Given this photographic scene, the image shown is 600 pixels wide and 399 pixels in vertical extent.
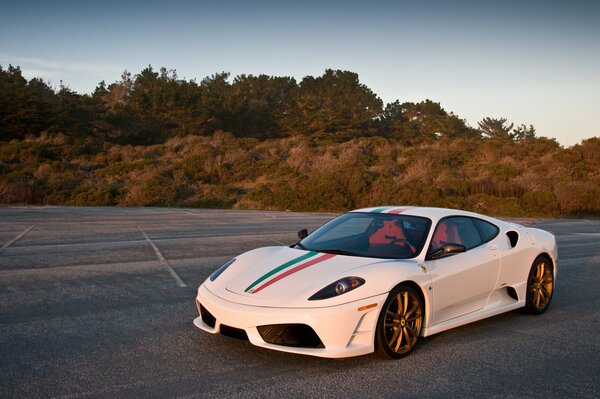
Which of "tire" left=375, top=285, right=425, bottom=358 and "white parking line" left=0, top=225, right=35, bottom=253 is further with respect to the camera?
"white parking line" left=0, top=225, right=35, bottom=253

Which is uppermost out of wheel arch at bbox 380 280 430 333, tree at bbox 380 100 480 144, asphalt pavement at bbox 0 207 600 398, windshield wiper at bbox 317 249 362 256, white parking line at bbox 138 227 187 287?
tree at bbox 380 100 480 144

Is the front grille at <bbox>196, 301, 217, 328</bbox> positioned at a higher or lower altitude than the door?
lower

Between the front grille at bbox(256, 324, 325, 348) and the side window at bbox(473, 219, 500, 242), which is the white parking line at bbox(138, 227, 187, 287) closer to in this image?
the front grille at bbox(256, 324, 325, 348)

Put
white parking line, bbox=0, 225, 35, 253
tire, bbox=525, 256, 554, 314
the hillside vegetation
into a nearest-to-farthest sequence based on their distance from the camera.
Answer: tire, bbox=525, 256, 554, 314 < white parking line, bbox=0, 225, 35, 253 < the hillside vegetation

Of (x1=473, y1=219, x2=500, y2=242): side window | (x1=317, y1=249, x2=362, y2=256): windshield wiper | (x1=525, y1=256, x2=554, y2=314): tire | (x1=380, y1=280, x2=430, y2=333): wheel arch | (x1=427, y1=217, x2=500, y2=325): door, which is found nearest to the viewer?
(x1=380, y1=280, x2=430, y2=333): wheel arch

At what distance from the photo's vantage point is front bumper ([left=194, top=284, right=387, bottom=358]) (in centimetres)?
503

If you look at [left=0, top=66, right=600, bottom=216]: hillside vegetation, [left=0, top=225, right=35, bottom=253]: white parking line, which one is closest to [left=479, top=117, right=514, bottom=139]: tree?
[left=0, top=66, right=600, bottom=216]: hillside vegetation

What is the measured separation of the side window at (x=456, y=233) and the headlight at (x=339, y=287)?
1.23 m

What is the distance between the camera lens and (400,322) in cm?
548

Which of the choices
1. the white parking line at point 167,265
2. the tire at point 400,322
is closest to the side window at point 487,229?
the tire at point 400,322

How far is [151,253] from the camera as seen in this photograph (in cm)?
1159

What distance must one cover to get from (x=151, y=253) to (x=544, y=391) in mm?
8163

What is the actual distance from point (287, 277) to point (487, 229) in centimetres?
260

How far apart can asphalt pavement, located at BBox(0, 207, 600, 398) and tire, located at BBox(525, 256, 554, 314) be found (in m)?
0.13
